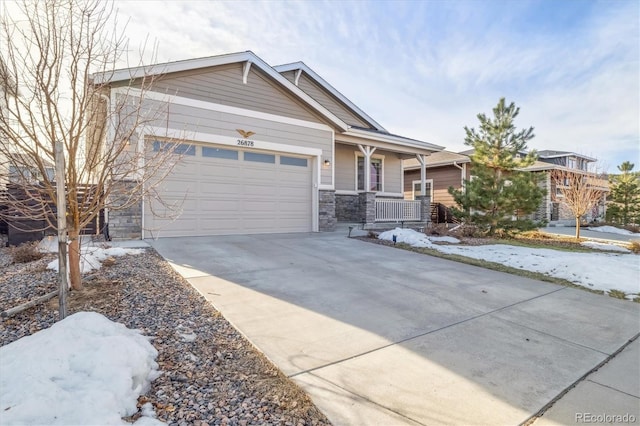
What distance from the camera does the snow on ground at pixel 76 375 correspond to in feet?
5.33

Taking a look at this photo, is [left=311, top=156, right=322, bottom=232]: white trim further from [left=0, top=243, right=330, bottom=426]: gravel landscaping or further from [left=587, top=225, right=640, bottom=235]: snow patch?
[left=587, top=225, right=640, bottom=235]: snow patch

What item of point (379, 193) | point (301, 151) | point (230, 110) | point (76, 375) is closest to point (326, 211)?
point (301, 151)

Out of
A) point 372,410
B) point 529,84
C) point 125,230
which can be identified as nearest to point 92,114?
point 372,410

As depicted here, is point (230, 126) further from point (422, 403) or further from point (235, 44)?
point (422, 403)

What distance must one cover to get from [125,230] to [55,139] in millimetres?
5169

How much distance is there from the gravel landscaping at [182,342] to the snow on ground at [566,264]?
553 cm

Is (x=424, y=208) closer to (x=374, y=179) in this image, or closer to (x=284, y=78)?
(x=374, y=179)

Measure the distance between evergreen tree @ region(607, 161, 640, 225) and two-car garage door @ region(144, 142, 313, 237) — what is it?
19.5m

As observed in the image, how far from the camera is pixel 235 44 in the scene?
864 centimetres

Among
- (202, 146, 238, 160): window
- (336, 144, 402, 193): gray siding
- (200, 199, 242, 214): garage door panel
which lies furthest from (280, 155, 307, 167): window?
(336, 144, 402, 193): gray siding

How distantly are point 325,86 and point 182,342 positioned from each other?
41.7ft

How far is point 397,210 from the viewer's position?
12672 mm

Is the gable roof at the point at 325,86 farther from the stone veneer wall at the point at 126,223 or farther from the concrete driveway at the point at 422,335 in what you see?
the concrete driveway at the point at 422,335

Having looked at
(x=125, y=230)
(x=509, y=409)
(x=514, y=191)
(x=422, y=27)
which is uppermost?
(x=422, y=27)
